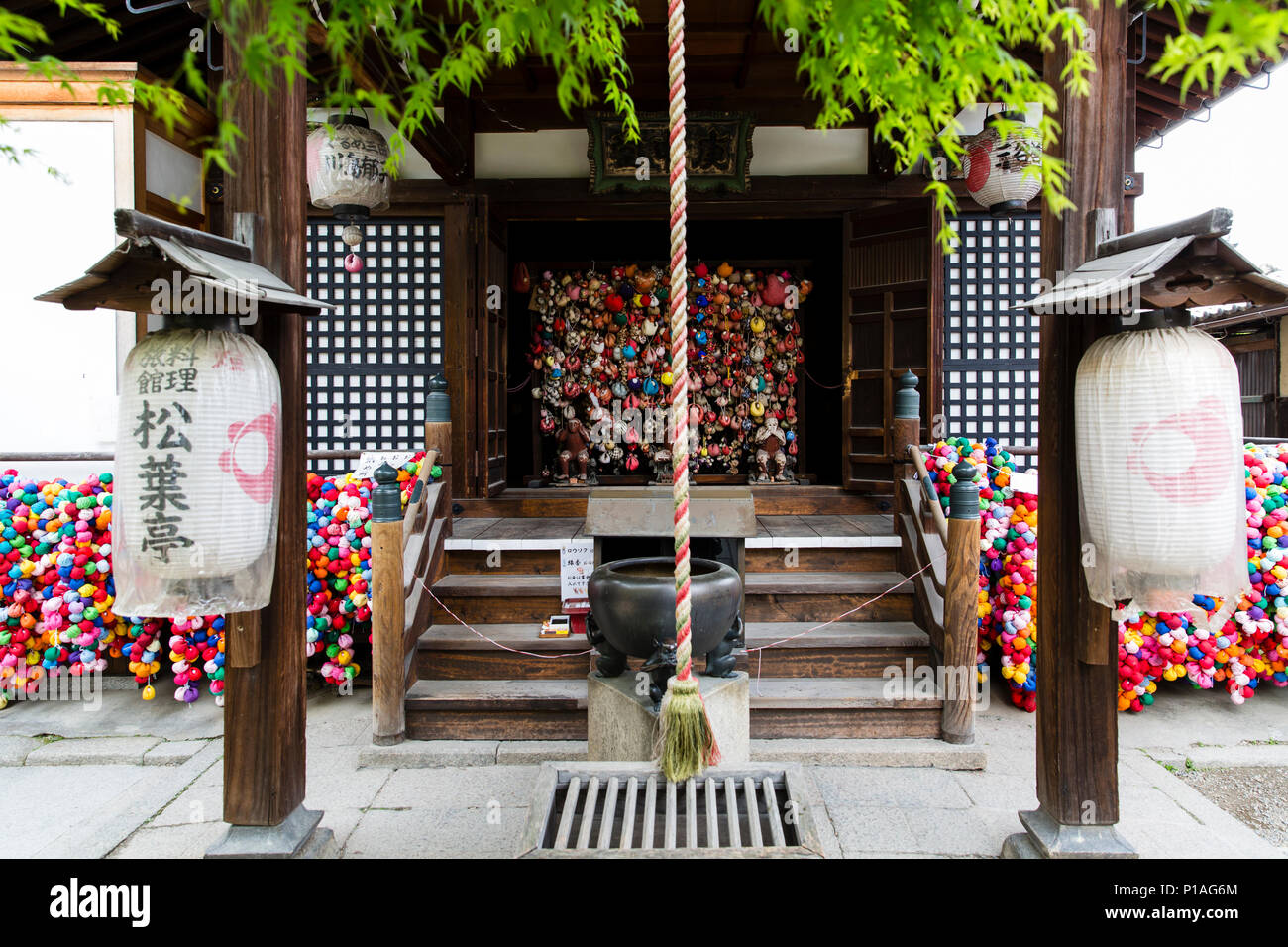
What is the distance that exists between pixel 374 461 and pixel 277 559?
10.7 ft

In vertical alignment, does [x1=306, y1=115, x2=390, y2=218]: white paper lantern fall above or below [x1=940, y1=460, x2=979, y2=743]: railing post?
above

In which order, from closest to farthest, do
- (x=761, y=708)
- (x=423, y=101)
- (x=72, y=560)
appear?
(x=423, y=101) < (x=761, y=708) < (x=72, y=560)

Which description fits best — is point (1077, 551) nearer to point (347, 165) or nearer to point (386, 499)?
point (386, 499)

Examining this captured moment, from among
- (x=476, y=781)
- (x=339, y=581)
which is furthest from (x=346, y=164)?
(x=476, y=781)

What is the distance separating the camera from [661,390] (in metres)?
9.05

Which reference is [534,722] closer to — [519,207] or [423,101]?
[423,101]

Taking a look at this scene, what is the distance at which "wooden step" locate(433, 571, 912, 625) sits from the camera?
493 centimetres

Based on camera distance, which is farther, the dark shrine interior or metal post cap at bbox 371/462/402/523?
the dark shrine interior

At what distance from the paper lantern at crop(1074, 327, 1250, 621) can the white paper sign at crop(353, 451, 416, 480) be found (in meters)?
4.50

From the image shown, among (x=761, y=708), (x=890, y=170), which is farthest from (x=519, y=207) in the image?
(x=761, y=708)

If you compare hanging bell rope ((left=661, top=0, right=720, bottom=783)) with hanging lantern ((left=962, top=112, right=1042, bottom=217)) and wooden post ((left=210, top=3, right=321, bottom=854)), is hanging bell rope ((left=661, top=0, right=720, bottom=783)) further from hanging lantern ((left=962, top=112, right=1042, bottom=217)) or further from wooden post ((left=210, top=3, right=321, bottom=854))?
hanging lantern ((left=962, top=112, right=1042, bottom=217))

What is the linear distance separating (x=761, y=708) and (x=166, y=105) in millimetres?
3878

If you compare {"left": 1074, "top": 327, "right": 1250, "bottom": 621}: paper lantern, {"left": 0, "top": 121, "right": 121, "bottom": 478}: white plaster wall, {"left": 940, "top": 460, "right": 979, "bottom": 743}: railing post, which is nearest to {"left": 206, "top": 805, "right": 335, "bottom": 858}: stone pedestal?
{"left": 1074, "top": 327, "right": 1250, "bottom": 621}: paper lantern
